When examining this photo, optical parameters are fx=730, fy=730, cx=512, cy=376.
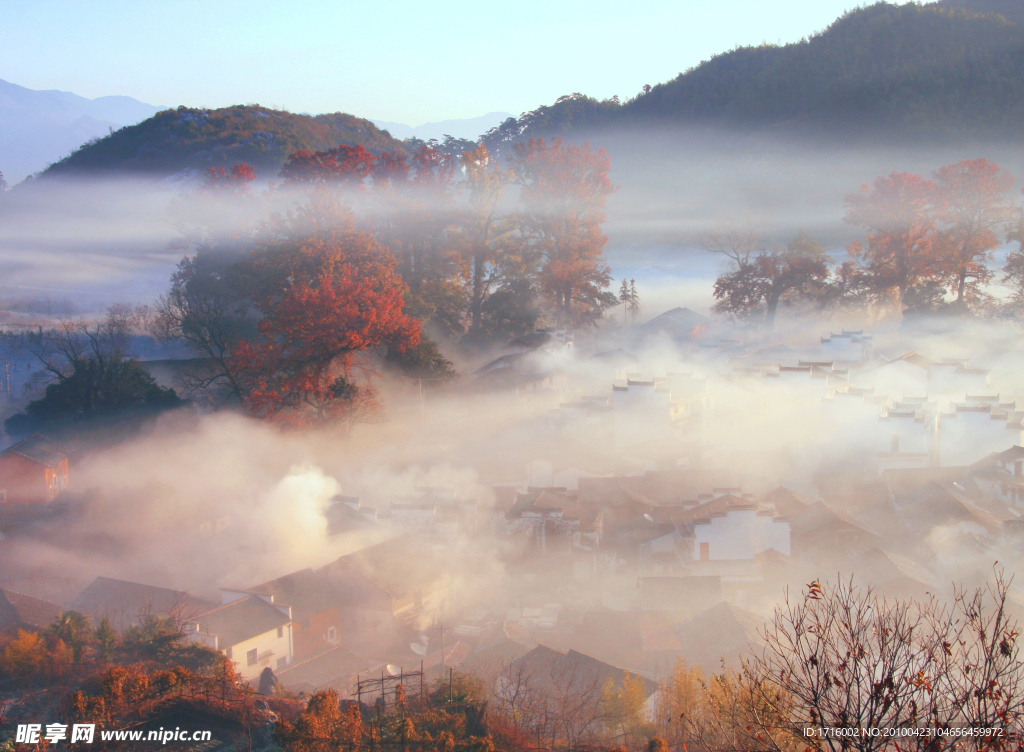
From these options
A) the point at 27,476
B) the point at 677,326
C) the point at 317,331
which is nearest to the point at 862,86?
the point at 677,326

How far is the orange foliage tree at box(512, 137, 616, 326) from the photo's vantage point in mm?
18406

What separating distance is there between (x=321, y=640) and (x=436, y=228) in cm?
1102

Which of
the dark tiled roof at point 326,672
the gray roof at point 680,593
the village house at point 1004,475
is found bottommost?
the dark tiled roof at point 326,672

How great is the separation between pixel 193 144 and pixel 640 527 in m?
23.6

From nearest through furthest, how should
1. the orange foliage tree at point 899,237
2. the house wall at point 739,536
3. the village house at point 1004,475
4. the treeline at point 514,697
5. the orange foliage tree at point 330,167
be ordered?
the treeline at point 514,697 < the house wall at point 739,536 < the village house at point 1004,475 < the orange foliage tree at point 330,167 < the orange foliage tree at point 899,237

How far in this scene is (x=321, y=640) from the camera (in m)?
8.61

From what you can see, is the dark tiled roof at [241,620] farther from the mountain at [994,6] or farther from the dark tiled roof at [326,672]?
the mountain at [994,6]

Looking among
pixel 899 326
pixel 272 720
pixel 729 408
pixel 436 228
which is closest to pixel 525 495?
pixel 729 408

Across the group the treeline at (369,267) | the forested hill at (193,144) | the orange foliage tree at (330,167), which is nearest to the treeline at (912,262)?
the treeline at (369,267)

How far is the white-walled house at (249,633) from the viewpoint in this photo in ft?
24.7

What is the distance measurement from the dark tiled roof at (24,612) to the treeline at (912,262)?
15893mm

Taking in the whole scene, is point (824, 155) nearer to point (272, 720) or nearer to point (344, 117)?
point (344, 117)

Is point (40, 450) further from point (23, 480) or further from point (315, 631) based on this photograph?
point (315, 631)

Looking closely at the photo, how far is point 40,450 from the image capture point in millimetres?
11516
